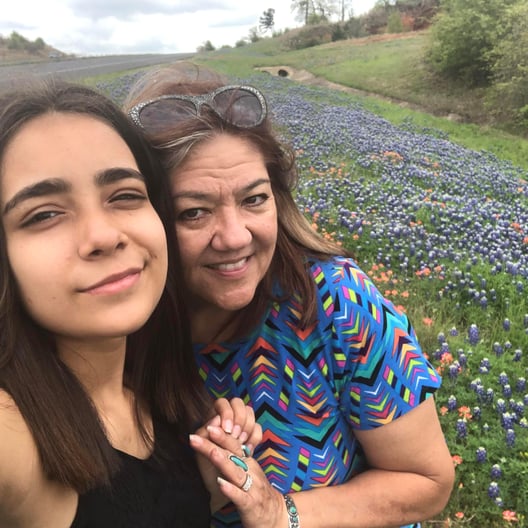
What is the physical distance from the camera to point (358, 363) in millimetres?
1815

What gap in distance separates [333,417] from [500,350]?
8.42 feet

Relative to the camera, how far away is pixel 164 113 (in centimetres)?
178

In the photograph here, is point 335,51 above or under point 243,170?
under

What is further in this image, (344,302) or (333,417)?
(333,417)

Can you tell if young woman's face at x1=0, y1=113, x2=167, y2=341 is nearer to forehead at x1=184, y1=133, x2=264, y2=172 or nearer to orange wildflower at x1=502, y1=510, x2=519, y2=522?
forehead at x1=184, y1=133, x2=264, y2=172

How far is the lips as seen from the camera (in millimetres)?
1204

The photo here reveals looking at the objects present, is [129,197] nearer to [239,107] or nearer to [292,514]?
[239,107]

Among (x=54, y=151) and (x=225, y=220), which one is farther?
(x=225, y=220)

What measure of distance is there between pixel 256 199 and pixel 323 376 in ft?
2.21

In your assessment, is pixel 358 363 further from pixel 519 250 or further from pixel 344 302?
pixel 519 250

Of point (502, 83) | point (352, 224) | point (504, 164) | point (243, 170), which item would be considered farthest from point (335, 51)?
point (243, 170)

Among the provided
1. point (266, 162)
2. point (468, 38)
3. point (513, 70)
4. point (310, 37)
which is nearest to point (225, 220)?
point (266, 162)

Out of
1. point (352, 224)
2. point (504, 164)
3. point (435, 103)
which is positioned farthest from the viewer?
point (435, 103)

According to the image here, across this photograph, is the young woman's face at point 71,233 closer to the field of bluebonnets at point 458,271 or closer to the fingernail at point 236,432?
the fingernail at point 236,432
